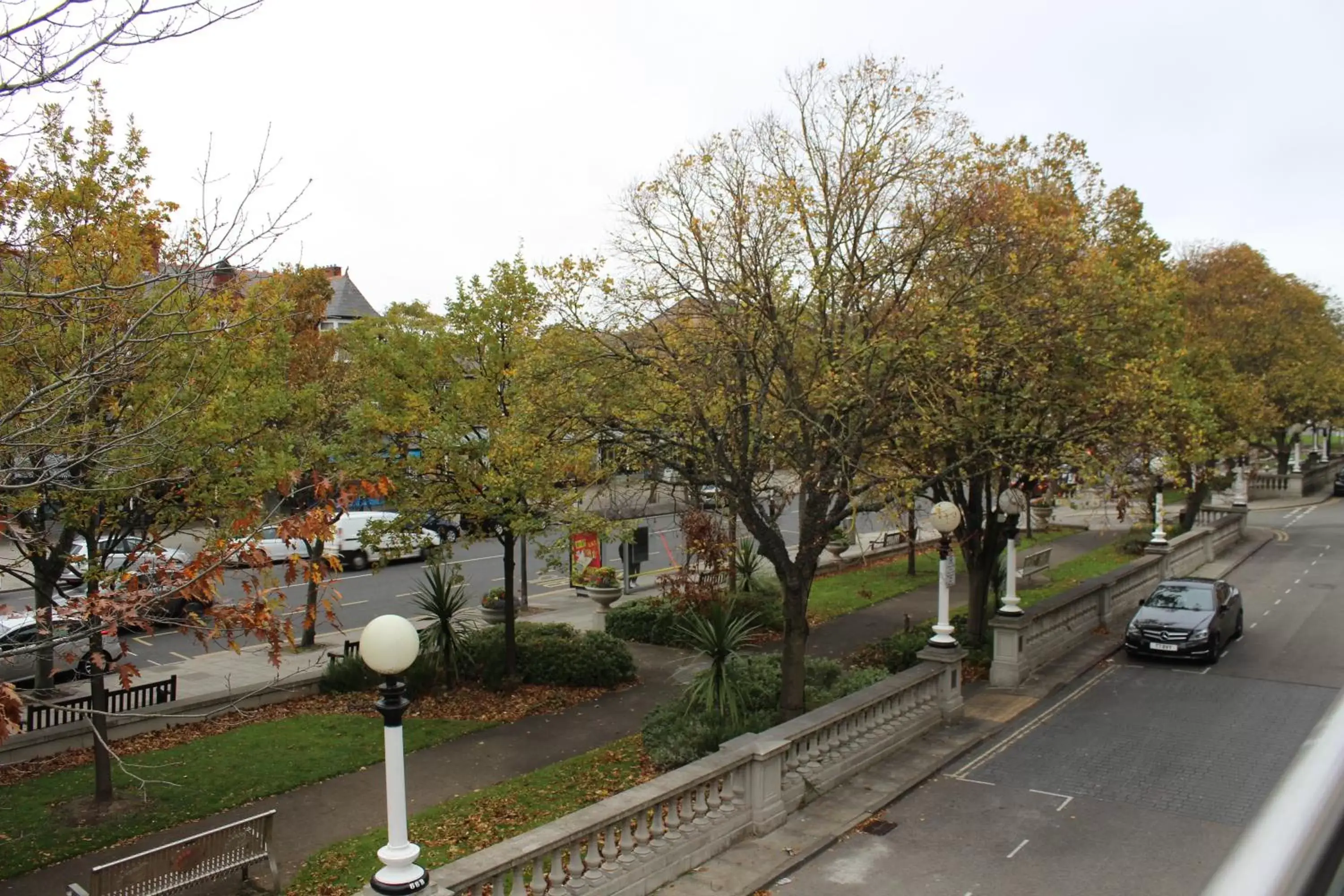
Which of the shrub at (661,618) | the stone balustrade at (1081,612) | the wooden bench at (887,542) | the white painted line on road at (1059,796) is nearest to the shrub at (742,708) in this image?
the stone balustrade at (1081,612)

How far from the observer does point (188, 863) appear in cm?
943

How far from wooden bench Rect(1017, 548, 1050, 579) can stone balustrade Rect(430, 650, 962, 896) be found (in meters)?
13.6

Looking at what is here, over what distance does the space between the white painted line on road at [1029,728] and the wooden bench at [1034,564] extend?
841 centimetres

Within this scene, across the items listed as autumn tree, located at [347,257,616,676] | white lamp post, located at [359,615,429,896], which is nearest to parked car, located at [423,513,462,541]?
autumn tree, located at [347,257,616,676]

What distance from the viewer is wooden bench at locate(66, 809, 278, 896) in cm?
865

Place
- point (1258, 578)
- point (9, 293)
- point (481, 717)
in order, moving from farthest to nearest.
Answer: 1. point (1258, 578)
2. point (481, 717)
3. point (9, 293)

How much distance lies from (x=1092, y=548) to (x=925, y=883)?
87.4 ft

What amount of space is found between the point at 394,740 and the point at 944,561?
29.5ft

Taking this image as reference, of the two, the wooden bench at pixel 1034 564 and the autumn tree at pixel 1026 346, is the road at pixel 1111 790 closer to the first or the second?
the autumn tree at pixel 1026 346

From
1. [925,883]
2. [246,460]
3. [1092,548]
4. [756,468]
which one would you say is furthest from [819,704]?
[1092,548]

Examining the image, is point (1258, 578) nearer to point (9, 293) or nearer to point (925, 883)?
point (925, 883)

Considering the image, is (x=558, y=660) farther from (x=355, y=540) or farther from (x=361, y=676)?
(x=355, y=540)

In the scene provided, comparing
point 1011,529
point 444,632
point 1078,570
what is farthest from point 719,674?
point 1078,570

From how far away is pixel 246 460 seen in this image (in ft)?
43.2
